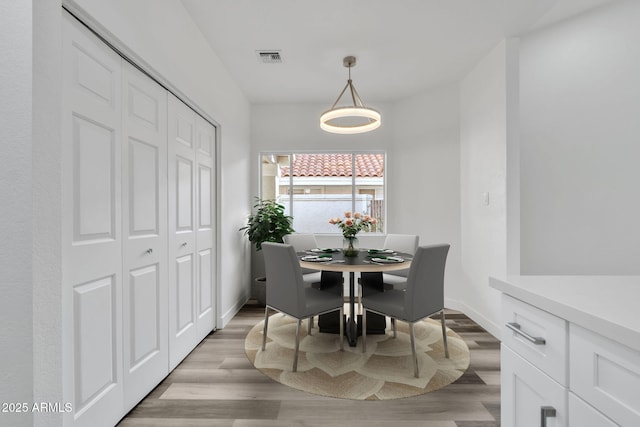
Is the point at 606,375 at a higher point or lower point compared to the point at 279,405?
higher

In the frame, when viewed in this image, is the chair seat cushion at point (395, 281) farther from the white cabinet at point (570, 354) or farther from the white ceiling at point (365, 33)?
the white ceiling at point (365, 33)

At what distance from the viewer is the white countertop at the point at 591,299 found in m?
0.58

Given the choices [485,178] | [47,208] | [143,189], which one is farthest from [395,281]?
[47,208]

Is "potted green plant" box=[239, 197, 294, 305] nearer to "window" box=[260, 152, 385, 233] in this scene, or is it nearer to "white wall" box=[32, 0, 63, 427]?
"window" box=[260, 152, 385, 233]

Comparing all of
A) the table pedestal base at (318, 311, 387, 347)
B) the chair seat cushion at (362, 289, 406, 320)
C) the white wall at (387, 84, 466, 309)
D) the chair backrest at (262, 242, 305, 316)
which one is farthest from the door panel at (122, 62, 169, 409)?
the white wall at (387, 84, 466, 309)

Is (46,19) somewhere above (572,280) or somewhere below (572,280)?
above

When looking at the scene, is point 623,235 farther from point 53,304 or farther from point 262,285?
point 53,304

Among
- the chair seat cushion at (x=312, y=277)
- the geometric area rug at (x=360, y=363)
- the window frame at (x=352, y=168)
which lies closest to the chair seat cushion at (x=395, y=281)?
the geometric area rug at (x=360, y=363)

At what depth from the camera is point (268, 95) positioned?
3756mm

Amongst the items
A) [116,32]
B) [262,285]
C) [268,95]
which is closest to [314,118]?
[268,95]

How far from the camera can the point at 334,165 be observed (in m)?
4.22

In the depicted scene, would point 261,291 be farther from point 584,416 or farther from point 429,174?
point 584,416

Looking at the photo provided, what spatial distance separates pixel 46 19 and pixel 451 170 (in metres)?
3.58

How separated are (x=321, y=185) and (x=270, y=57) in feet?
6.18
